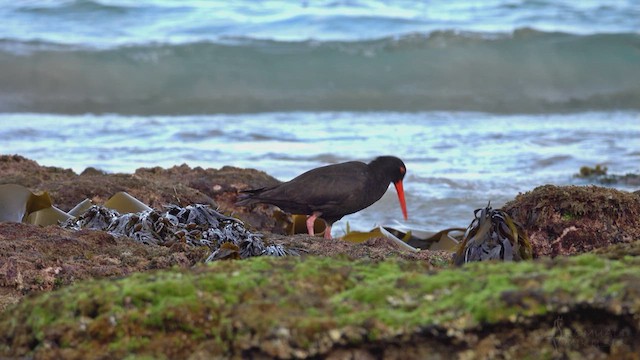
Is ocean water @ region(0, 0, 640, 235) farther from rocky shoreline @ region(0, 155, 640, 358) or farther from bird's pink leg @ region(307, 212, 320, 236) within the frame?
rocky shoreline @ region(0, 155, 640, 358)

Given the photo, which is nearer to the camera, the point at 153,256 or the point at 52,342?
the point at 52,342

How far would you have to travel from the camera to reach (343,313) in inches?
79.1

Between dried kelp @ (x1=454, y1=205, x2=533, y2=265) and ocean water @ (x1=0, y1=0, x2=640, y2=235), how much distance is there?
11.8 ft

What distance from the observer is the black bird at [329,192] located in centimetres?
614

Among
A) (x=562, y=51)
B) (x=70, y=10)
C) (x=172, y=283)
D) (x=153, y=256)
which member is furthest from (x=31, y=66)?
(x=172, y=283)

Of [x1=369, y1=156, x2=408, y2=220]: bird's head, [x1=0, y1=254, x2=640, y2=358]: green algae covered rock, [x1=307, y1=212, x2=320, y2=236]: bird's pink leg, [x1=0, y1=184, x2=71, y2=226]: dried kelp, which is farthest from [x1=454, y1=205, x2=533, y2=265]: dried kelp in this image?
[x1=369, y1=156, x2=408, y2=220]: bird's head

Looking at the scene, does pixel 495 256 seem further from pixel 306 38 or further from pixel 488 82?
pixel 306 38

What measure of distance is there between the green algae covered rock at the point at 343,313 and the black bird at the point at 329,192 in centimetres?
380

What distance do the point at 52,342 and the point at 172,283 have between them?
27 cm

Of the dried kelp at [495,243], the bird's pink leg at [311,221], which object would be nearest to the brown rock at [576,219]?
the dried kelp at [495,243]

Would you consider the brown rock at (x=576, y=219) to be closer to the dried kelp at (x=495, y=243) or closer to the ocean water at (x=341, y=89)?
the dried kelp at (x=495, y=243)

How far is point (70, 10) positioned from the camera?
74.3 feet

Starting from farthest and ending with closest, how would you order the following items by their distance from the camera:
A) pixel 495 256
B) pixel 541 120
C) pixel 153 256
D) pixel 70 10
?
pixel 70 10, pixel 541 120, pixel 153 256, pixel 495 256

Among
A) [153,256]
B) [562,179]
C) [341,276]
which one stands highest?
[341,276]
